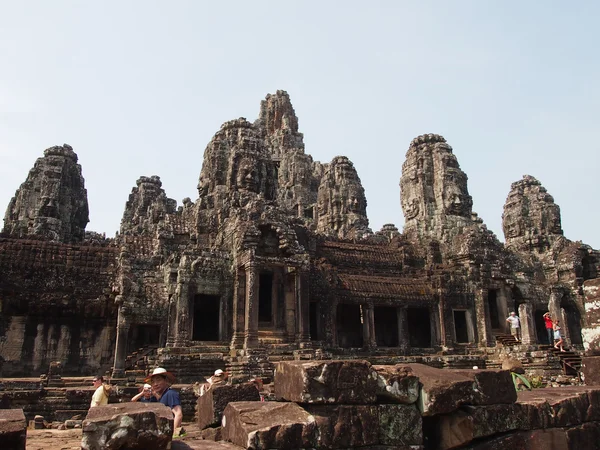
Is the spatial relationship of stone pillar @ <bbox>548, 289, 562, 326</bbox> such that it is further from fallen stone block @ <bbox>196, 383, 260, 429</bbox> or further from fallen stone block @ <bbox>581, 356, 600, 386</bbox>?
fallen stone block @ <bbox>196, 383, 260, 429</bbox>

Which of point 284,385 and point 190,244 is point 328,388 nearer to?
point 284,385

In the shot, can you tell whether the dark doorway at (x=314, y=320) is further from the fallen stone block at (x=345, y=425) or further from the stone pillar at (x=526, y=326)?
the fallen stone block at (x=345, y=425)

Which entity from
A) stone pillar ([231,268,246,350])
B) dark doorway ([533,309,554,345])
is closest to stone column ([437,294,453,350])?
dark doorway ([533,309,554,345])

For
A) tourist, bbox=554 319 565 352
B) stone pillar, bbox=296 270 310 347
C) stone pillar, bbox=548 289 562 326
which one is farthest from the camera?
stone pillar, bbox=548 289 562 326

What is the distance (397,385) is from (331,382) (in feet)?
2.48

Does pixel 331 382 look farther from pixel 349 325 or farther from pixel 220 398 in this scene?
pixel 349 325

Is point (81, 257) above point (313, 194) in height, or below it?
below

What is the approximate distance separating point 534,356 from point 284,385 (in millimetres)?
16653

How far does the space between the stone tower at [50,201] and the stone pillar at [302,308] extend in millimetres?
18264

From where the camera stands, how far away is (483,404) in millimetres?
5391

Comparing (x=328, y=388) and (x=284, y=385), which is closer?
(x=328, y=388)

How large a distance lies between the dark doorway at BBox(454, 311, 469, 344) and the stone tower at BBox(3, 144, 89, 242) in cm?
2277

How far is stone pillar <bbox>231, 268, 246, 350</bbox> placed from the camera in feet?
56.8

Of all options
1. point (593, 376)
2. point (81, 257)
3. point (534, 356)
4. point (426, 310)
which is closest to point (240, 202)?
point (81, 257)
